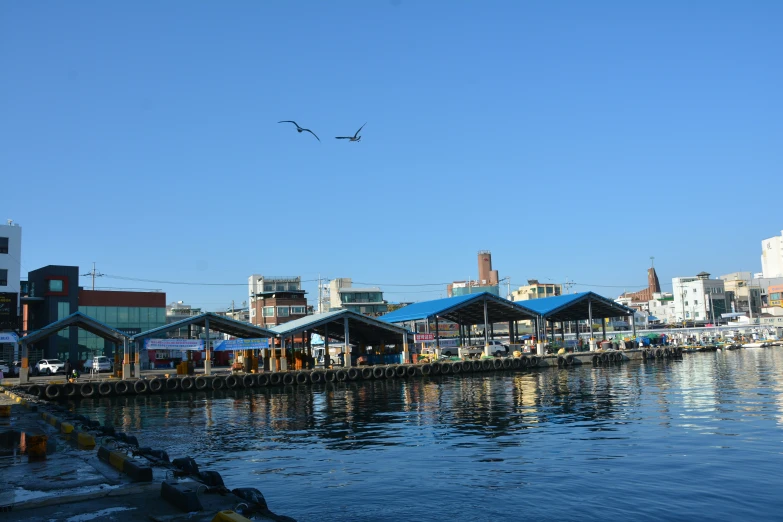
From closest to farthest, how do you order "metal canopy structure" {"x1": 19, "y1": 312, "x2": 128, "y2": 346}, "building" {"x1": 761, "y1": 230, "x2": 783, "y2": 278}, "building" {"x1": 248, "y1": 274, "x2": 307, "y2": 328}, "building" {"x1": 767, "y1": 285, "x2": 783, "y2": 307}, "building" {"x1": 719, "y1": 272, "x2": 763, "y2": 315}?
1. "metal canopy structure" {"x1": 19, "y1": 312, "x2": 128, "y2": 346}
2. "building" {"x1": 248, "y1": 274, "x2": 307, "y2": 328}
3. "building" {"x1": 767, "y1": 285, "x2": 783, "y2": 307}
4. "building" {"x1": 719, "y1": 272, "x2": 763, "y2": 315}
5. "building" {"x1": 761, "y1": 230, "x2": 783, "y2": 278}

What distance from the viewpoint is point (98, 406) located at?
120ft

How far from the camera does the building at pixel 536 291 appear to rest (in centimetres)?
15638

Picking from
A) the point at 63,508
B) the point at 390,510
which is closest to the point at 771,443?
the point at 390,510

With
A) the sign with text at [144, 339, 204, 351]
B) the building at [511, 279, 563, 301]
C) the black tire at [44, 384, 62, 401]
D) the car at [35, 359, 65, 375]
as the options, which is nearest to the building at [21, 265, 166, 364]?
the car at [35, 359, 65, 375]

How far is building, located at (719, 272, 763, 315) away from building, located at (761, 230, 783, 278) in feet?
19.9

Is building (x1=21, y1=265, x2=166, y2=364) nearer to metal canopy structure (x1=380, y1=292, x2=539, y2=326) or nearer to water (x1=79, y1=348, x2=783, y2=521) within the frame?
metal canopy structure (x1=380, y1=292, x2=539, y2=326)

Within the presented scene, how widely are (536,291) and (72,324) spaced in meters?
125

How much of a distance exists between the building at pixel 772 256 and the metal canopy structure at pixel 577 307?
3842 inches

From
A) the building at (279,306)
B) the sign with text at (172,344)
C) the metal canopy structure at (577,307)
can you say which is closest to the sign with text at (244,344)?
the sign with text at (172,344)

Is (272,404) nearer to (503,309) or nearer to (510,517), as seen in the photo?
(510,517)

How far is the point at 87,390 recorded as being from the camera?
42125 mm

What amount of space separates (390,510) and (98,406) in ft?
96.3

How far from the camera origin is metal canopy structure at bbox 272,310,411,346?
51.8 meters

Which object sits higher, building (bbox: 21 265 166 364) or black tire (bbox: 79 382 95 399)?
building (bbox: 21 265 166 364)
